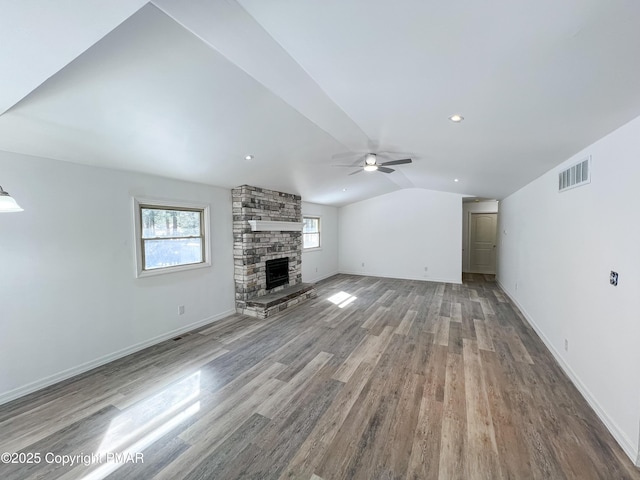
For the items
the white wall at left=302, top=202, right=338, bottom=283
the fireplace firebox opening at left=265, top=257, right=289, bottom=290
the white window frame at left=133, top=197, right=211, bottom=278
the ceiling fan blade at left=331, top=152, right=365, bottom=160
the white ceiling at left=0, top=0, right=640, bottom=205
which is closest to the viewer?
the white ceiling at left=0, top=0, right=640, bottom=205

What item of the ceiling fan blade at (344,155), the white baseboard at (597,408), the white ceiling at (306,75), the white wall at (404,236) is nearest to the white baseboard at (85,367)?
the white ceiling at (306,75)

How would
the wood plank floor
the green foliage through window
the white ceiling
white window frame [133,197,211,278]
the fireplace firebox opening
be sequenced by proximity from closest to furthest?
the white ceiling < the wood plank floor < white window frame [133,197,211,278] < the green foliage through window < the fireplace firebox opening

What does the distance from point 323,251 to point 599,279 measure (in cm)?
639

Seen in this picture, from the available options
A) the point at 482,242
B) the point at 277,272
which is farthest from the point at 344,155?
the point at 482,242

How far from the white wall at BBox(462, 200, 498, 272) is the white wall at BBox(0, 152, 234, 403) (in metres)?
8.36

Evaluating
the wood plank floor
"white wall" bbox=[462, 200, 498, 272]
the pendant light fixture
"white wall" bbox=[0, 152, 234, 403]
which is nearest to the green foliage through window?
"white wall" bbox=[0, 152, 234, 403]

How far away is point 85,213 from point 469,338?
5.20m

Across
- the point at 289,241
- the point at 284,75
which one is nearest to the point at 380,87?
the point at 284,75

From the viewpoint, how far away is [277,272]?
18.5 ft

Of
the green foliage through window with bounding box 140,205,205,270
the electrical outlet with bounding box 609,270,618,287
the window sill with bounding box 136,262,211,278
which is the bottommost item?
the window sill with bounding box 136,262,211,278

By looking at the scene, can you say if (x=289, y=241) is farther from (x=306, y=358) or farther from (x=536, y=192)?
(x=536, y=192)

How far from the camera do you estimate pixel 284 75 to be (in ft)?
6.24

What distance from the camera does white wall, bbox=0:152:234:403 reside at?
2.50 metres

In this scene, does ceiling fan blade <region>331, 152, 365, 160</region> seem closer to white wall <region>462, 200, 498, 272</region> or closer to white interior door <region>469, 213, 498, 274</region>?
white wall <region>462, 200, 498, 272</region>
